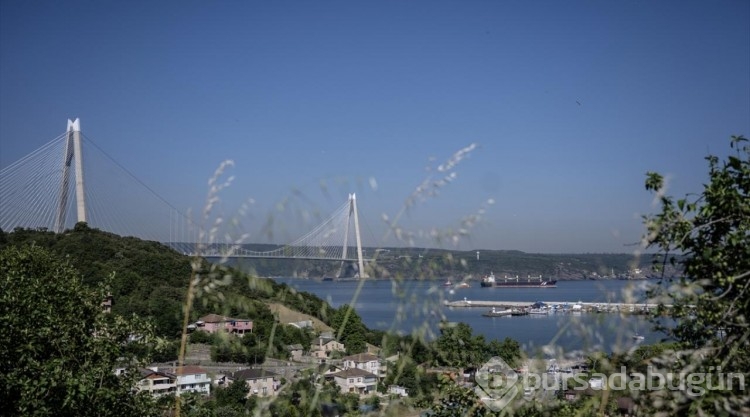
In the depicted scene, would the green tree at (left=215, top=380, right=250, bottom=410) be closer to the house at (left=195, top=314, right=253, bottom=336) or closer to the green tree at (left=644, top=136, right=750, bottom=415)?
the house at (left=195, top=314, right=253, bottom=336)

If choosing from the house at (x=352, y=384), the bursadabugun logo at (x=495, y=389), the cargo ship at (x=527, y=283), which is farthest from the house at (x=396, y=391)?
the cargo ship at (x=527, y=283)

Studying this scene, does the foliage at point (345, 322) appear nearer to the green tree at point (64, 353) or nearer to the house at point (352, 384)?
the house at point (352, 384)

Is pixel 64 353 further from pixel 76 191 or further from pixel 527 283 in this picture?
pixel 527 283

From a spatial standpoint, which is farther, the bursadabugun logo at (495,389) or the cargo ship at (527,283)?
the cargo ship at (527,283)

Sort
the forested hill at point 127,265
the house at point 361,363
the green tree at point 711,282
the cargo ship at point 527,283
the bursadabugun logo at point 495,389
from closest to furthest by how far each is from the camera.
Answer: the green tree at point 711,282, the bursadabugun logo at point 495,389, the house at point 361,363, the forested hill at point 127,265, the cargo ship at point 527,283

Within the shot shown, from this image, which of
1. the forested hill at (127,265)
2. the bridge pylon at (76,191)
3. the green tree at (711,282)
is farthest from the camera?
the bridge pylon at (76,191)

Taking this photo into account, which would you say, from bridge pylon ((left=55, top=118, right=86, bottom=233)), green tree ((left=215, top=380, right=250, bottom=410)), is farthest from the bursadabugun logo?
bridge pylon ((left=55, top=118, right=86, bottom=233))

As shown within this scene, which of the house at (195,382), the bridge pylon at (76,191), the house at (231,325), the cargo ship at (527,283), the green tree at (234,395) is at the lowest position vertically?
the green tree at (234,395)
